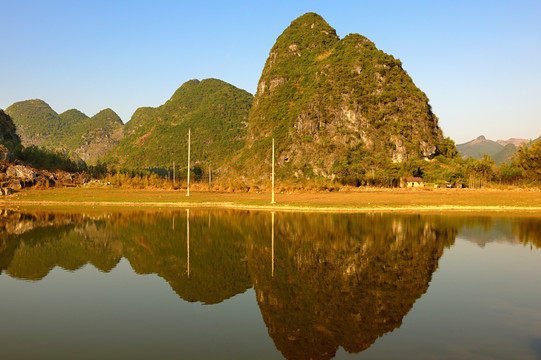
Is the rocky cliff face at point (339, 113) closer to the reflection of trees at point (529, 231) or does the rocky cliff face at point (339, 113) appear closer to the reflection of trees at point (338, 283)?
the reflection of trees at point (529, 231)

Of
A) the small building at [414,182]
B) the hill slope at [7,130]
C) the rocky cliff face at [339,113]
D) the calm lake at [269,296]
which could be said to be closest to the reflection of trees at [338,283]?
the calm lake at [269,296]

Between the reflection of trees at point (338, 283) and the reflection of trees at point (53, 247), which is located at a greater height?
the reflection of trees at point (338, 283)

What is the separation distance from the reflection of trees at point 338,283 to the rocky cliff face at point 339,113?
92.3 m

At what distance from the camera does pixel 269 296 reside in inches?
386

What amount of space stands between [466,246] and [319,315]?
38.4ft

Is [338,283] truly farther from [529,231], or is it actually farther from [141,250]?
[529,231]

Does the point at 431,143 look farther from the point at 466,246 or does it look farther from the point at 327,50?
the point at 466,246

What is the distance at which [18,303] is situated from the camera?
30.3 feet

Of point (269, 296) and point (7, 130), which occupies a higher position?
point (7, 130)

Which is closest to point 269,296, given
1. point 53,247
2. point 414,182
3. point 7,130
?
point 53,247

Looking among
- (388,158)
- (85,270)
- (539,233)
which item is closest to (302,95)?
(388,158)

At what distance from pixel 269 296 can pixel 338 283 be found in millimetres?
2092

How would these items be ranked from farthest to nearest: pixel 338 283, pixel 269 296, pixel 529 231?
pixel 529 231 → pixel 338 283 → pixel 269 296

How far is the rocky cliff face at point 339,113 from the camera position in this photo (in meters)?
111
